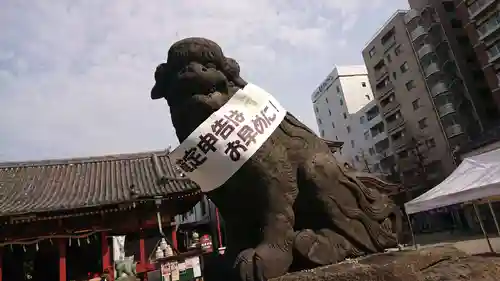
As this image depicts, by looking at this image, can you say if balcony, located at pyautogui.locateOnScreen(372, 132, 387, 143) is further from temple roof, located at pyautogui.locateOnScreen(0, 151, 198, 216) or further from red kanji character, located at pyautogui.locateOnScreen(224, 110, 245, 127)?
red kanji character, located at pyautogui.locateOnScreen(224, 110, 245, 127)

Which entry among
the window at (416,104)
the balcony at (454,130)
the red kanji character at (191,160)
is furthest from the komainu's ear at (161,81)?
the window at (416,104)

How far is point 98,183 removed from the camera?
47.0 ft

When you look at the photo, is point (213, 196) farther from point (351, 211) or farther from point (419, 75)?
point (419, 75)

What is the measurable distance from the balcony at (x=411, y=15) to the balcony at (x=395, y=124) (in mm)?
8385

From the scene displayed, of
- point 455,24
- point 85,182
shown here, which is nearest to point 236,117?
point 85,182

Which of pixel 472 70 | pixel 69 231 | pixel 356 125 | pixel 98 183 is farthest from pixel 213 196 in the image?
pixel 356 125

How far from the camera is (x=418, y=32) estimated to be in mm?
29109

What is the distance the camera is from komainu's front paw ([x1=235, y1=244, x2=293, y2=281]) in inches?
92.6

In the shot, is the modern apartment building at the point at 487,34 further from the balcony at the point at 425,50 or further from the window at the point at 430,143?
the window at the point at 430,143

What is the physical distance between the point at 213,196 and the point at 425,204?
7.35 meters

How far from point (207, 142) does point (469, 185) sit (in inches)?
276

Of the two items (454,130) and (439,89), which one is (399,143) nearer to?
(454,130)

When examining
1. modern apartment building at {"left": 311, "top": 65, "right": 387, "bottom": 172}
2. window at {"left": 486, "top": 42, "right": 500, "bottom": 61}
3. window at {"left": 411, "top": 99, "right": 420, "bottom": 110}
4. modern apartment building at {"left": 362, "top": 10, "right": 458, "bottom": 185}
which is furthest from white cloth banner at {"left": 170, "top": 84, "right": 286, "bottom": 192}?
modern apartment building at {"left": 311, "top": 65, "right": 387, "bottom": 172}

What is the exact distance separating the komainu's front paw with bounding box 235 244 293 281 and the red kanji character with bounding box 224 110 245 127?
3.06ft
